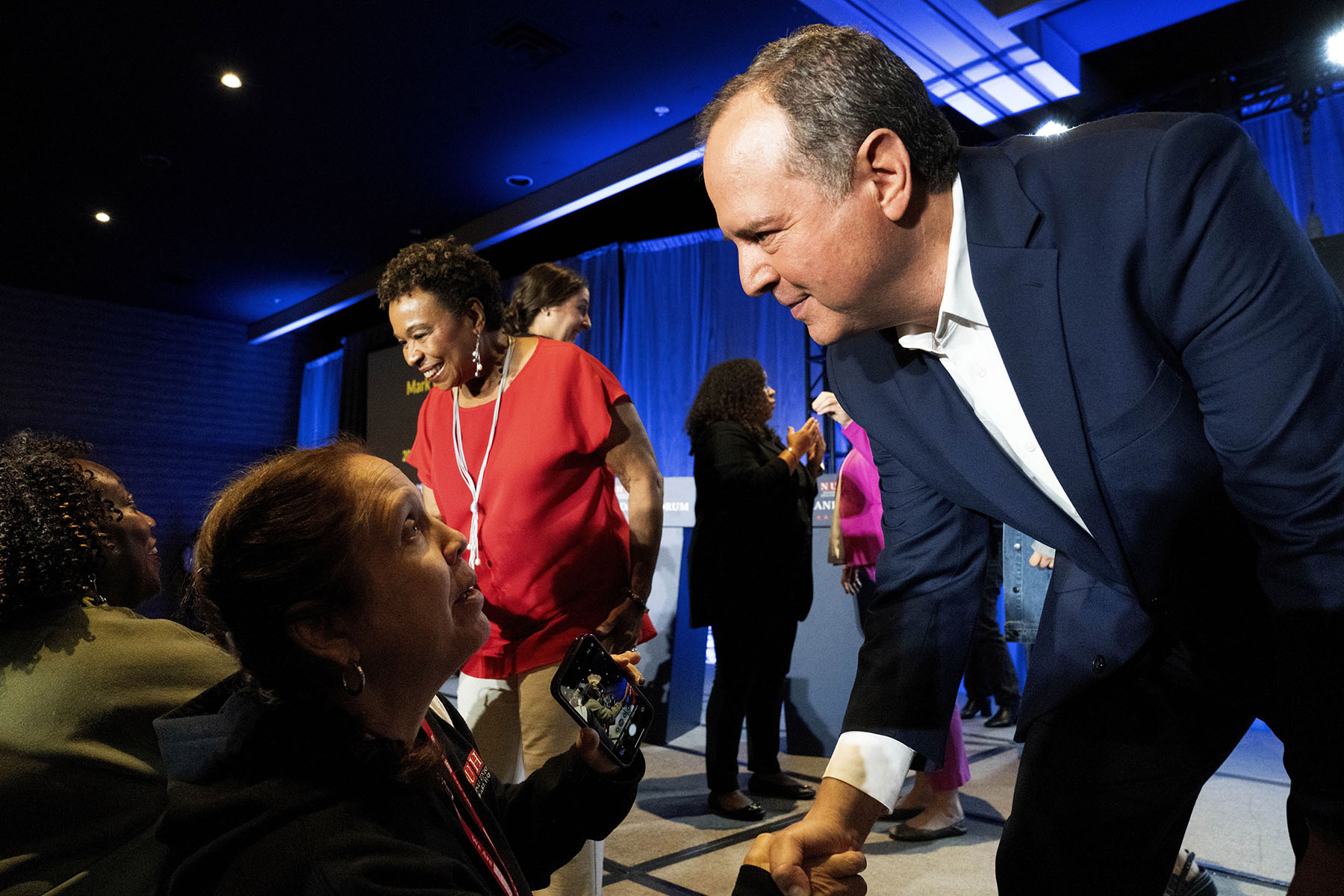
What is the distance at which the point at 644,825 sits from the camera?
3170 mm

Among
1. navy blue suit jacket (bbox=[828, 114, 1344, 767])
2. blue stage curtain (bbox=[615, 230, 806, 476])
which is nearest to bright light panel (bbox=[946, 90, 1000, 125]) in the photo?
blue stage curtain (bbox=[615, 230, 806, 476])

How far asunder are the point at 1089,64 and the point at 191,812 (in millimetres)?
6513

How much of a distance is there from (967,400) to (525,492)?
3.75ft

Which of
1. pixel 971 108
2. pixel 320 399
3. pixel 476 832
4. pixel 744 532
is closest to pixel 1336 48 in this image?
pixel 971 108

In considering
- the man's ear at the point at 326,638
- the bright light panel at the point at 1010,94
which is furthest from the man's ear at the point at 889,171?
the bright light panel at the point at 1010,94

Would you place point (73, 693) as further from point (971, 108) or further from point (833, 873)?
point (971, 108)

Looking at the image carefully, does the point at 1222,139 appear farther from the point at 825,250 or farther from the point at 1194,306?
the point at 825,250

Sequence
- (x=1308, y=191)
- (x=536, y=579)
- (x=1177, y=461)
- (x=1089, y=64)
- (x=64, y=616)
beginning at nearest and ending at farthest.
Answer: (x=1177, y=461), (x=64, y=616), (x=536, y=579), (x=1308, y=191), (x=1089, y=64)

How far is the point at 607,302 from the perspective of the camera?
8273mm

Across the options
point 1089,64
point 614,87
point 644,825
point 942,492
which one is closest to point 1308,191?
point 1089,64

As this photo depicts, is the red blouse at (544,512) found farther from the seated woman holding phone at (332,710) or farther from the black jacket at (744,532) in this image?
the black jacket at (744,532)

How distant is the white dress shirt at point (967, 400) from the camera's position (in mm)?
1040

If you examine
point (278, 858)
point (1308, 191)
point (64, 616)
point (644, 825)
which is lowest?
point (644, 825)

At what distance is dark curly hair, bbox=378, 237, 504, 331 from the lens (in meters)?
2.17
